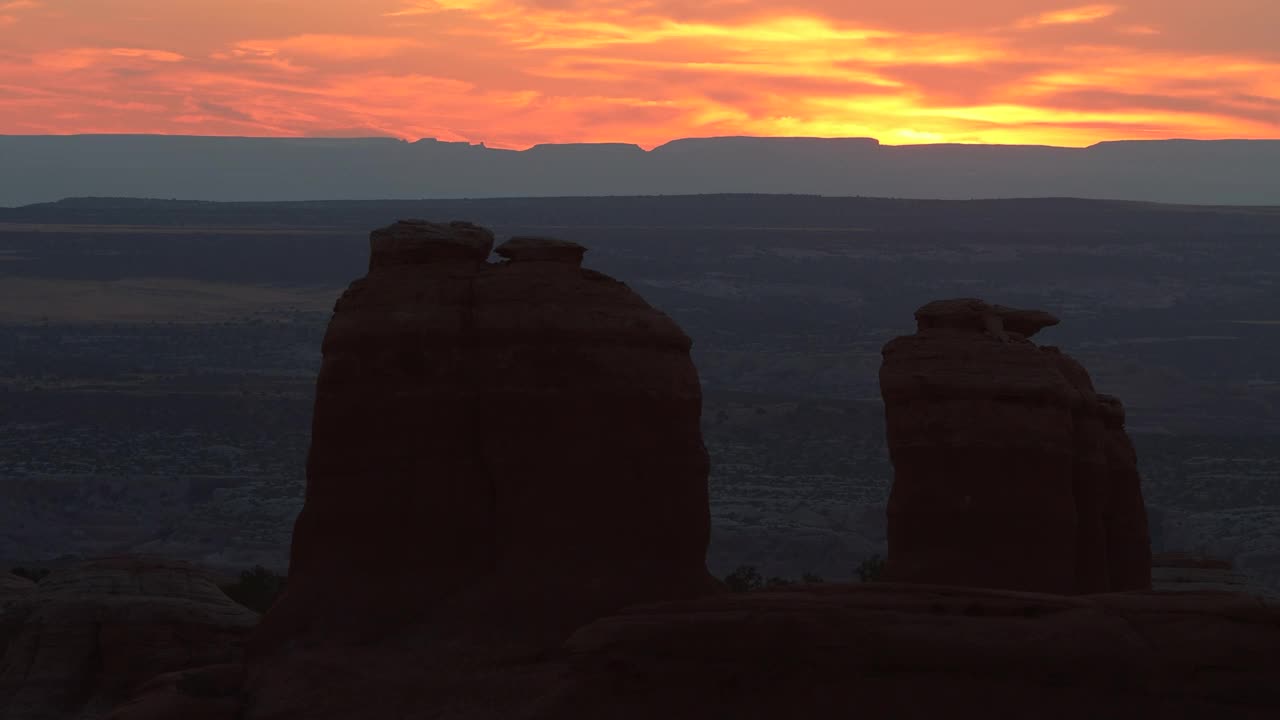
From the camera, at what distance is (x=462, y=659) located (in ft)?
79.2

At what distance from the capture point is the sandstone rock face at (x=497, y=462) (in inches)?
981

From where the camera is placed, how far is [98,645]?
30.4 meters

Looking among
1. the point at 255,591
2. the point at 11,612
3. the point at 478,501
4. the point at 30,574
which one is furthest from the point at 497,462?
the point at 30,574

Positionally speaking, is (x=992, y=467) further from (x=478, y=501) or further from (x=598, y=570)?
(x=478, y=501)

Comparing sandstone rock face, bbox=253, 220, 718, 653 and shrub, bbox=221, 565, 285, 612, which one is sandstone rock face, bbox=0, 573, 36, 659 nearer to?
shrub, bbox=221, 565, 285, 612

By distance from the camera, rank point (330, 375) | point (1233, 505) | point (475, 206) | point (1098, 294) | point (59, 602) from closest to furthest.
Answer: point (330, 375) → point (59, 602) → point (1233, 505) → point (1098, 294) → point (475, 206)

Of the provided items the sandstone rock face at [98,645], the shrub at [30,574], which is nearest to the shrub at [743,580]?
the shrub at [30,574]

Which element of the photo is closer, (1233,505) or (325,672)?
(325,672)

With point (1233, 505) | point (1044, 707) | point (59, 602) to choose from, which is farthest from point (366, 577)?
point (1233, 505)

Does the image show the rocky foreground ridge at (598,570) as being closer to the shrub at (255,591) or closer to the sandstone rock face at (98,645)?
the sandstone rock face at (98,645)

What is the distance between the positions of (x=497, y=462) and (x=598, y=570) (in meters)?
1.74

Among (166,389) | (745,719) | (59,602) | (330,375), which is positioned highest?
A: (330,375)

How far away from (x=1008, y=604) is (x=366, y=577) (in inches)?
368

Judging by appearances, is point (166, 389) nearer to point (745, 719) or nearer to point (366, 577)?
point (366, 577)
